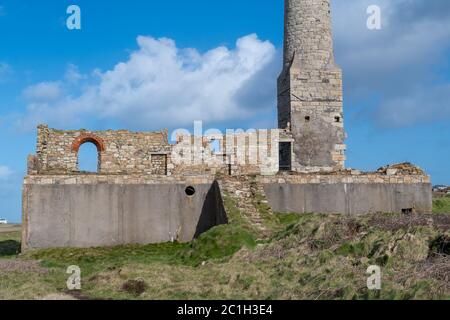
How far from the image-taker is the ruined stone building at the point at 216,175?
19391mm

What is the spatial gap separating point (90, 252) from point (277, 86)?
1256cm

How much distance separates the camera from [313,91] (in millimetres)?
25016

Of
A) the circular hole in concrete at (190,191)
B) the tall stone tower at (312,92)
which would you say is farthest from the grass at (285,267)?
the tall stone tower at (312,92)

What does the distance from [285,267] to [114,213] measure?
9.03 m

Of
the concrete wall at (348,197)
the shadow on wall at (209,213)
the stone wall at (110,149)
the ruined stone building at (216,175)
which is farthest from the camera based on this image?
the stone wall at (110,149)

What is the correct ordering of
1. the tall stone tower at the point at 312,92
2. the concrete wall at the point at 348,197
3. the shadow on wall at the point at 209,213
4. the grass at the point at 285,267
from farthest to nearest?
the tall stone tower at the point at 312,92, the concrete wall at the point at 348,197, the shadow on wall at the point at 209,213, the grass at the point at 285,267

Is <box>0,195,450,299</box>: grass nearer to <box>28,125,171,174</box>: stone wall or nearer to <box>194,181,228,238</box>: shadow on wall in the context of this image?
<box>194,181,228,238</box>: shadow on wall

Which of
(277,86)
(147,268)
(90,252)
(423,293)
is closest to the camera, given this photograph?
(423,293)

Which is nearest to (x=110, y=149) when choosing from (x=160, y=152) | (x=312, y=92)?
(x=160, y=152)

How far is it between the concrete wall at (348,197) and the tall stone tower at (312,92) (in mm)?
3752

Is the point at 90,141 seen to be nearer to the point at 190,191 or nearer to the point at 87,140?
the point at 87,140

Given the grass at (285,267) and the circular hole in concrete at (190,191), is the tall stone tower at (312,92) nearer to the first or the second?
the circular hole in concrete at (190,191)
